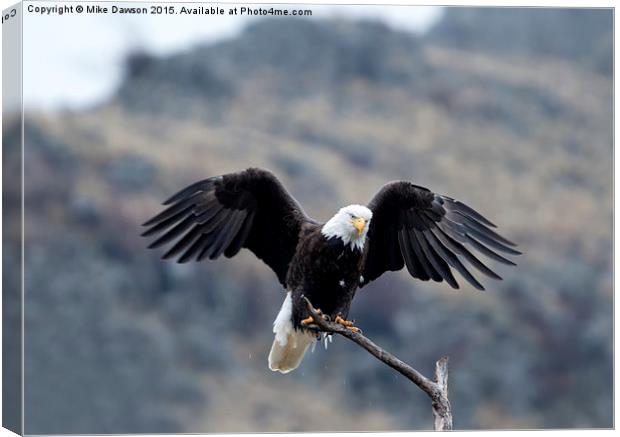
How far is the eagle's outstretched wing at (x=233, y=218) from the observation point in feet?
22.9

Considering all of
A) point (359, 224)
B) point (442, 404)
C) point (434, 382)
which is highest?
point (359, 224)

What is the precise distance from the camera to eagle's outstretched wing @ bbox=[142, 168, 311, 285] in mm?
6973

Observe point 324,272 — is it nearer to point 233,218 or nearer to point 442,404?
point 233,218

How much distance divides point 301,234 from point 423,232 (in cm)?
73

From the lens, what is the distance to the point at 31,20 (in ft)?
24.1

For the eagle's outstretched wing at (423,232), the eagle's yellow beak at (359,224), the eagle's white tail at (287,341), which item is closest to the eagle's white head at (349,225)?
the eagle's yellow beak at (359,224)

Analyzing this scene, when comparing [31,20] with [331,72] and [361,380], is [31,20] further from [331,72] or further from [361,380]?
[331,72]

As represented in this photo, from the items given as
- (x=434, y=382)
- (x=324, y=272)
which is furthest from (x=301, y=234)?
(x=434, y=382)

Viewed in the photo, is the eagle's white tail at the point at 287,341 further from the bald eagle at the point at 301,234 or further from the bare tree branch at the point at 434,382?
the bare tree branch at the point at 434,382

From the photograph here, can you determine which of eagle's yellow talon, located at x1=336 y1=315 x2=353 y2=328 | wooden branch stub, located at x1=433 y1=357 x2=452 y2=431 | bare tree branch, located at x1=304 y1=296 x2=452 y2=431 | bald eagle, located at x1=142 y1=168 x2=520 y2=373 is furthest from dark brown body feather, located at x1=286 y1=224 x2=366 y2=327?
wooden branch stub, located at x1=433 y1=357 x2=452 y2=431

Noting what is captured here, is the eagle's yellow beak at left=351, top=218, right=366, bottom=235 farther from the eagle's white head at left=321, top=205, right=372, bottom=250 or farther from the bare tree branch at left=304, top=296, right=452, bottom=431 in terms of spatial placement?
the bare tree branch at left=304, top=296, right=452, bottom=431

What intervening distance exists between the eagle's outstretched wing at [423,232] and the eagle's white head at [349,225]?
36 centimetres

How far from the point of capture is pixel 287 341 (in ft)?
23.7

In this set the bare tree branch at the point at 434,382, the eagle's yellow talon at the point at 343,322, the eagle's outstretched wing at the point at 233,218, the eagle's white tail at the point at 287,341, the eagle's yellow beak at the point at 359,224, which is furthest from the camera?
the eagle's white tail at the point at 287,341
